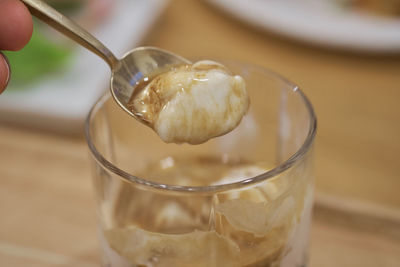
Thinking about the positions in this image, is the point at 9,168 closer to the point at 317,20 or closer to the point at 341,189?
the point at 341,189

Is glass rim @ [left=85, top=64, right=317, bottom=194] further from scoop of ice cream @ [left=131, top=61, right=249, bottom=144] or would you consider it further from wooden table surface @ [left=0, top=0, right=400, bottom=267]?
wooden table surface @ [left=0, top=0, right=400, bottom=267]

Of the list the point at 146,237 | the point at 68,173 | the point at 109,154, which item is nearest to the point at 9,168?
the point at 68,173

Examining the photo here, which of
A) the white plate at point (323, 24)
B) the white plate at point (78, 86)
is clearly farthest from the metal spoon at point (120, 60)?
the white plate at point (323, 24)

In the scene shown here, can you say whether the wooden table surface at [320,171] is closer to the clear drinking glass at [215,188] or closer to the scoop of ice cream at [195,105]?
the clear drinking glass at [215,188]

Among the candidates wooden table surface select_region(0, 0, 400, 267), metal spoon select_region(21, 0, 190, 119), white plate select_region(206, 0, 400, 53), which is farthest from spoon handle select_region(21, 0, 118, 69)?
white plate select_region(206, 0, 400, 53)


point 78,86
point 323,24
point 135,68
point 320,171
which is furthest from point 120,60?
point 323,24

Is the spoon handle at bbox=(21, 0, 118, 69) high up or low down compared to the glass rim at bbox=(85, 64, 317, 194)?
up
